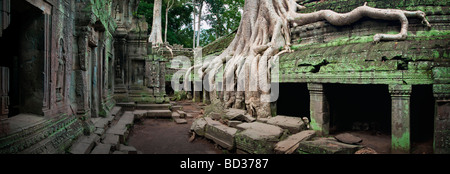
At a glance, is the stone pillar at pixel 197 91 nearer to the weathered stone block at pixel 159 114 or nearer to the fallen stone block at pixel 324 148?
the weathered stone block at pixel 159 114

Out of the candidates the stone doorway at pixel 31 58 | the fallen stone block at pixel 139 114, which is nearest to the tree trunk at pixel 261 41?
the fallen stone block at pixel 139 114

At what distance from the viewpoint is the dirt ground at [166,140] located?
5.22m

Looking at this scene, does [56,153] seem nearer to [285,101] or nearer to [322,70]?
[322,70]

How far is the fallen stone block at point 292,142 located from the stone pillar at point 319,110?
9.7 inches

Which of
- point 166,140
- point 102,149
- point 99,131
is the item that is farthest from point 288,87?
point 102,149

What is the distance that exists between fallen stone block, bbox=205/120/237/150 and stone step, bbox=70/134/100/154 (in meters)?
2.26

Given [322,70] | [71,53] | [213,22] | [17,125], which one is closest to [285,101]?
[322,70]

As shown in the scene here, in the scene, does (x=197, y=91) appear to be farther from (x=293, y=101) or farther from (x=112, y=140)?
(x=112, y=140)

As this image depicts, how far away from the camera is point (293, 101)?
7594 millimetres

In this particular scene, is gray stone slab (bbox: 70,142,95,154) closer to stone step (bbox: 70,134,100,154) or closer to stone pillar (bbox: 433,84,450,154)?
stone step (bbox: 70,134,100,154)

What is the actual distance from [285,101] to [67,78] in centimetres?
548

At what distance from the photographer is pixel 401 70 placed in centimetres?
414

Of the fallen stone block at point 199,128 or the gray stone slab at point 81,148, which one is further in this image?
the fallen stone block at point 199,128
